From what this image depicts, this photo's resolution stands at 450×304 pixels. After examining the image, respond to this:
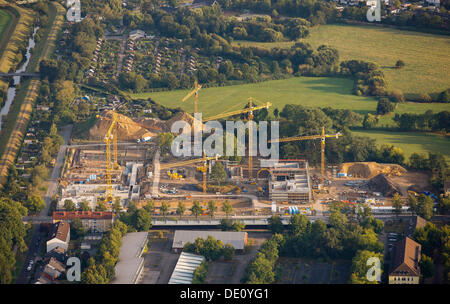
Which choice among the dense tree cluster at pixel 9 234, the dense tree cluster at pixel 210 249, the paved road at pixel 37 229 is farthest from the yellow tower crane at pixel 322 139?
the dense tree cluster at pixel 9 234

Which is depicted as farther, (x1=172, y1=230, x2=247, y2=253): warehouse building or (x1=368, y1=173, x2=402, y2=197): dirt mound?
(x1=368, y1=173, x2=402, y2=197): dirt mound

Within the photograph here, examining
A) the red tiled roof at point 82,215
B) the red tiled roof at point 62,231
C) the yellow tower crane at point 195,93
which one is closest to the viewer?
the red tiled roof at point 62,231

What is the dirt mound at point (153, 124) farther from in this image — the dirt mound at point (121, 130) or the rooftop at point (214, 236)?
the rooftop at point (214, 236)

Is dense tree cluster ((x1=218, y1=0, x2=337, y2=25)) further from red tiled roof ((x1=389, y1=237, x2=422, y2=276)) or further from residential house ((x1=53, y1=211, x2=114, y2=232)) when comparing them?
red tiled roof ((x1=389, y1=237, x2=422, y2=276))

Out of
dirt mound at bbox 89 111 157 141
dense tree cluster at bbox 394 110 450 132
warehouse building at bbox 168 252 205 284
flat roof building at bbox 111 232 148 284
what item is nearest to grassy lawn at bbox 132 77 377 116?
dense tree cluster at bbox 394 110 450 132

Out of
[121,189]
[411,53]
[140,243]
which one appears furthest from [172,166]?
[411,53]

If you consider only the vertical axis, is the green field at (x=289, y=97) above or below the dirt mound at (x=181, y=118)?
above

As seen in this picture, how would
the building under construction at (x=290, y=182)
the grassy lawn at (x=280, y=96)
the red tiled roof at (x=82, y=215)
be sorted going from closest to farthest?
the red tiled roof at (x=82, y=215) → the building under construction at (x=290, y=182) → the grassy lawn at (x=280, y=96)
